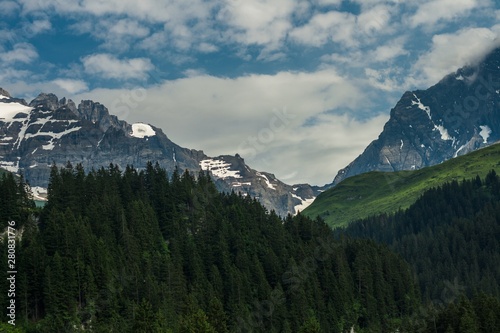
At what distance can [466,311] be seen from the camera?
124750mm

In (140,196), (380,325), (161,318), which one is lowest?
(380,325)

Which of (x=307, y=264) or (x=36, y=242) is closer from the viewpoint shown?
(x=36, y=242)

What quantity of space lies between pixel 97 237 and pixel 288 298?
49.6 meters

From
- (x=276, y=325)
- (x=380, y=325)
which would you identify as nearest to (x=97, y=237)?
(x=276, y=325)

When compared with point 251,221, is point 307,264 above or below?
below

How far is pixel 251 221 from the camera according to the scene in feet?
586

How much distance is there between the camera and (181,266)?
466 feet

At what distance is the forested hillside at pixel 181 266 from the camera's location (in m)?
114

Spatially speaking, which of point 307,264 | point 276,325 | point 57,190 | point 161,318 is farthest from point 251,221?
point 161,318

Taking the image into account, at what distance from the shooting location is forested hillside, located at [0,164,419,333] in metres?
114

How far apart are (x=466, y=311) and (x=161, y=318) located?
62.1 m

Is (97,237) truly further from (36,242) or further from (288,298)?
(288,298)

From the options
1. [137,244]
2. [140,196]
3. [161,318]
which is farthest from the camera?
[140,196]

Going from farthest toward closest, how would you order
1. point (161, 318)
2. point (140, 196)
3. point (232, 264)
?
1. point (140, 196)
2. point (232, 264)
3. point (161, 318)
